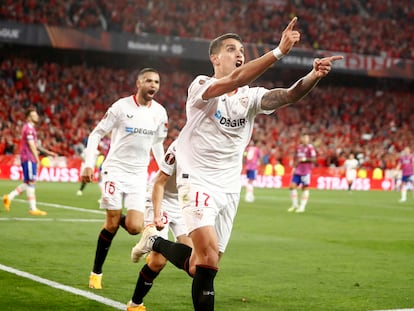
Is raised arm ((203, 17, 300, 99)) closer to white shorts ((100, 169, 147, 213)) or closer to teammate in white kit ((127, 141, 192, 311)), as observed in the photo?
teammate in white kit ((127, 141, 192, 311))

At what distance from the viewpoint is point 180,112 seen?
40.5 metres

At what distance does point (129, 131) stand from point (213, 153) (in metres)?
3.06

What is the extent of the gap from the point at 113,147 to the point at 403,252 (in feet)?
Result: 19.2

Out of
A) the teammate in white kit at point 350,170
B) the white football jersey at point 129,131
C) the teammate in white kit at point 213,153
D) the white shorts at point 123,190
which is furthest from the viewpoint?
the teammate in white kit at point 350,170

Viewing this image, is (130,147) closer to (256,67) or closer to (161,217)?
(161,217)

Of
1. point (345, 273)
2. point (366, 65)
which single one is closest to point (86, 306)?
point (345, 273)

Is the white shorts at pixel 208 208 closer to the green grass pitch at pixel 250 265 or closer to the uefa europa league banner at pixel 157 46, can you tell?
the green grass pitch at pixel 250 265

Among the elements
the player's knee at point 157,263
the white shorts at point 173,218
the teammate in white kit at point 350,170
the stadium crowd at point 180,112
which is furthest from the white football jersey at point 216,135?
the teammate in white kit at point 350,170

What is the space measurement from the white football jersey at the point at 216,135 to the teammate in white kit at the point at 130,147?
2.66 meters

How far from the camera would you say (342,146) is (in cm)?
4225

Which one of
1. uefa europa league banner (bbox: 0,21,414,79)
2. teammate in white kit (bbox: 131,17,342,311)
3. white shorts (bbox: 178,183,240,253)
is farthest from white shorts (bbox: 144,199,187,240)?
uefa europa league banner (bbox: 0,21,414,79)

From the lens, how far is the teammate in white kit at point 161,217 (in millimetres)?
6797

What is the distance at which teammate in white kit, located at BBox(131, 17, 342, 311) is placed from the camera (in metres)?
5.82

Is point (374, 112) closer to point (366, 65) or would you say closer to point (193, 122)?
point (366, 65)
